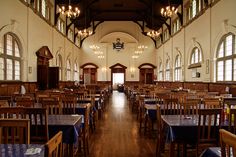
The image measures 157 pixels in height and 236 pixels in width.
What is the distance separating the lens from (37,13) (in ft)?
A: 46.0

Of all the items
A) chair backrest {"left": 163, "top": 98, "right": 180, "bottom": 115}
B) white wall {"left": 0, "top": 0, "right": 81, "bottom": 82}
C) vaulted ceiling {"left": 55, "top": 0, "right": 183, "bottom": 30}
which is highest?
vaulted ceiling {"left": 55, "top": 0, "right": 183, "bottom": 30}

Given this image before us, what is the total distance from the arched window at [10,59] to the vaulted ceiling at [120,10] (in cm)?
703

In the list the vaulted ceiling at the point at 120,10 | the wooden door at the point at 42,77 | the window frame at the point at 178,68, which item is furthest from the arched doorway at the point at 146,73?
the wooden door at the point at 42,77

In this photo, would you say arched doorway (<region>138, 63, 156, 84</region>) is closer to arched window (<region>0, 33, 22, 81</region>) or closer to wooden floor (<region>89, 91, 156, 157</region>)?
arched window (<region>0, 33, 22, 81</region>)

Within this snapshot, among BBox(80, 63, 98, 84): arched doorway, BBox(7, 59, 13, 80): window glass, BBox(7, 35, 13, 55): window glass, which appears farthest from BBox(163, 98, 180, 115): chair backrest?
BBox(80, 63, 98, 84): arched doorway

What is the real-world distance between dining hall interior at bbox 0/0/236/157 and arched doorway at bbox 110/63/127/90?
0.37 ft

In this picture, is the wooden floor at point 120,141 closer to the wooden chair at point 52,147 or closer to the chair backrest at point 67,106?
the chair backrest at point 67,106

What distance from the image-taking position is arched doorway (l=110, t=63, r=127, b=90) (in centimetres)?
2991

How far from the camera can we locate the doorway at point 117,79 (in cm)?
3073

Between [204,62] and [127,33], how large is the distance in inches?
642

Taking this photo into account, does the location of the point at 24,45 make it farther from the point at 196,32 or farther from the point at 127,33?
the point at 127,33

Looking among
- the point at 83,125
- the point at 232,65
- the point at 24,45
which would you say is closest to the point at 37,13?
the point at 24,45

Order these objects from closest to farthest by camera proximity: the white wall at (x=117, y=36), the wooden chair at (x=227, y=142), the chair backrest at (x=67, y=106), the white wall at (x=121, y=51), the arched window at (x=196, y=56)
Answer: the wooden chair at (x=227, y=142)
the chair backrest at (x=67, y=106)
the white wall at (x=117, y=36)
the arched window at (x=196, y=56)
the white wall at (x=121, y=51)

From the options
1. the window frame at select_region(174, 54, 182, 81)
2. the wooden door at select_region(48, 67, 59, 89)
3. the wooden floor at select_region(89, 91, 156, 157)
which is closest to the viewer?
the wooden floor at select_region(89, 91, 156, 157)
